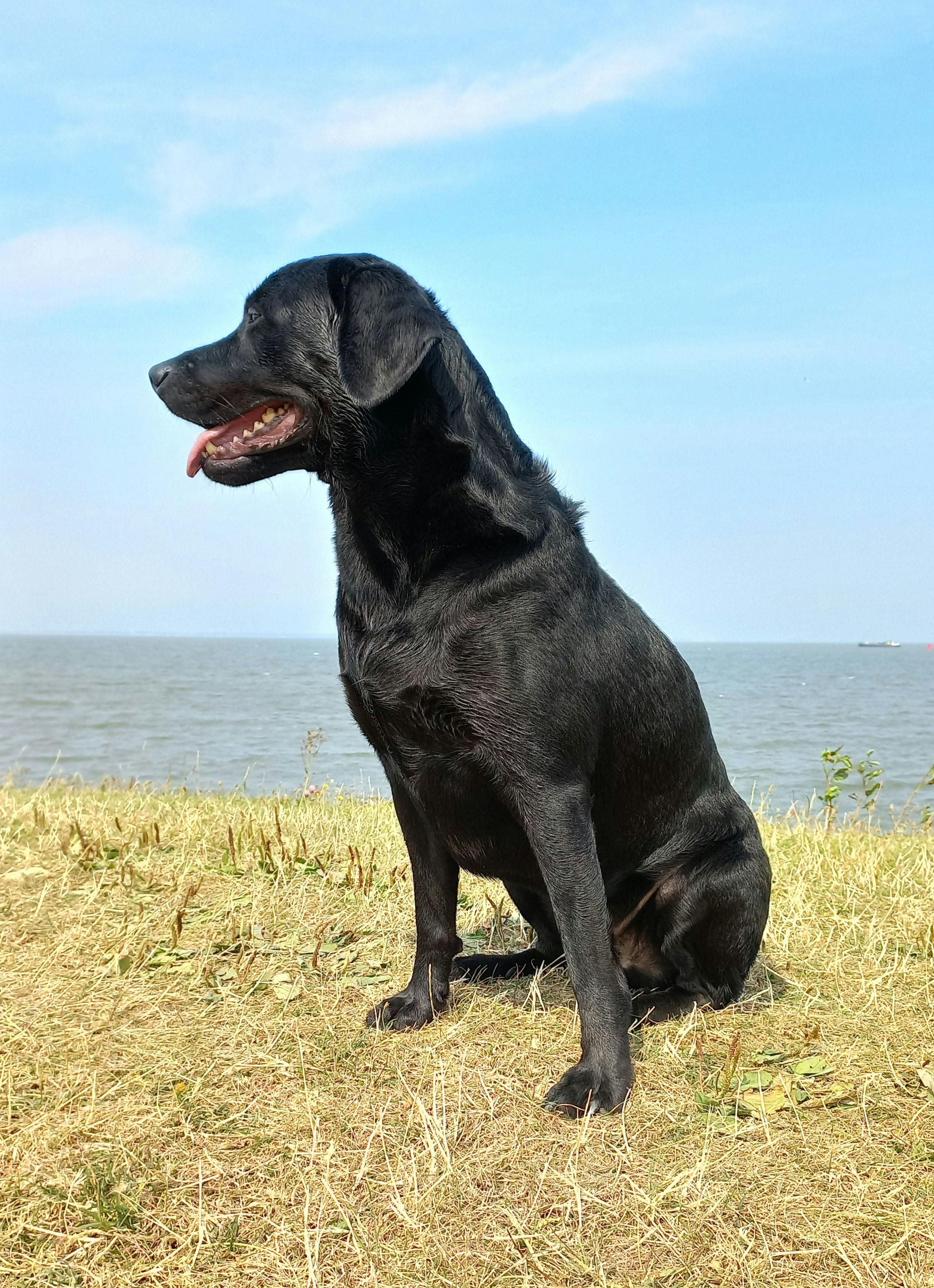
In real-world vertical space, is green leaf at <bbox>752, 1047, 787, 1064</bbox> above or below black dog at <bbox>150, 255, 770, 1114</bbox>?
below

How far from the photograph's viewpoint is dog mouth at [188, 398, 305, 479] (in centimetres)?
317

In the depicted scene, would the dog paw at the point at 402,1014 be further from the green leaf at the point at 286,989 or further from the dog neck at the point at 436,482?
the dog neck at the point at 436,482

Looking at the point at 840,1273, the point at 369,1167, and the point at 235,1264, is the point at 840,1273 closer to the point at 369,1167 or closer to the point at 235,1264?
the point at 369,1167

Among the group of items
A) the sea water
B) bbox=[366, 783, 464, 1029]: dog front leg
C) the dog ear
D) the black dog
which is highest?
the dog ear

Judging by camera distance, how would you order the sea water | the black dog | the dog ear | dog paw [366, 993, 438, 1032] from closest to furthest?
the dog ear < the black dog < dog paw [366, 993, 438, 1032] < the sea water

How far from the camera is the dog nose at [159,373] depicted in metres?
3.18

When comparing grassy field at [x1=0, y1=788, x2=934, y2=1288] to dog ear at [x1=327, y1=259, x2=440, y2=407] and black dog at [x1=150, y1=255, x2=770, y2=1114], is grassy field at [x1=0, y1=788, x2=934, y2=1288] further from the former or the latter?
dog ear at [x1=327, y1=259, x2=440, y2=407]

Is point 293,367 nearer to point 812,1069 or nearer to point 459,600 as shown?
point 459,600

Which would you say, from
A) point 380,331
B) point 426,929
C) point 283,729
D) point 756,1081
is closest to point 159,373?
point 380,331

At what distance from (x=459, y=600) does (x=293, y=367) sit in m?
0.87

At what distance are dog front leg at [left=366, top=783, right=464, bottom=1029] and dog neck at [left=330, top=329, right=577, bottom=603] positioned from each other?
85 cm

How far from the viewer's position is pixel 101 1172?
8.16 ft

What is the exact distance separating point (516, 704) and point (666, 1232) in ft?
4.54

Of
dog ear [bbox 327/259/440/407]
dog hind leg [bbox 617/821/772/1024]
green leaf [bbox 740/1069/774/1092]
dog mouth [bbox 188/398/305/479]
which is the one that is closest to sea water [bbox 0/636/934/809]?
dog mouth [bbox 188/398/305/479]
